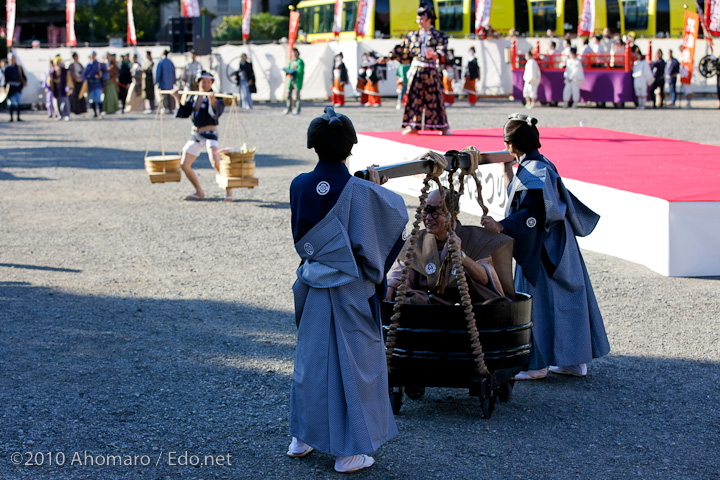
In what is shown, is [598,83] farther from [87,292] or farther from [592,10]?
[87,292]

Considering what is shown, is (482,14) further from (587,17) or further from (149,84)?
(149,84)

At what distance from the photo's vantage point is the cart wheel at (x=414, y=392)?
13.6 feet

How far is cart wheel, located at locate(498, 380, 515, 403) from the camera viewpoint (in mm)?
4107

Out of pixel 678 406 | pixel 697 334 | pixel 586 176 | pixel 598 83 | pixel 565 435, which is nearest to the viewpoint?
pixel 565 435

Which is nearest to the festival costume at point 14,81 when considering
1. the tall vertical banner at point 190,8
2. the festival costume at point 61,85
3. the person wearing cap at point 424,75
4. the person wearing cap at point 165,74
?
the festival costume at point 61,85

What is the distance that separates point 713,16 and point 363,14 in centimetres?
1095

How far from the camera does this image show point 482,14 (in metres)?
28.7

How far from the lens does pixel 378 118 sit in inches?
813

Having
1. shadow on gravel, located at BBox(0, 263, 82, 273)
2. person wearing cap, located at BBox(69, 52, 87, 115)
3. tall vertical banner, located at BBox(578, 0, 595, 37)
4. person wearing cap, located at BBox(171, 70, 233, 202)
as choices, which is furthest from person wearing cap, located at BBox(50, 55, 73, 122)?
tall vertical banner, located at BBox(578, 0, 595, 37)

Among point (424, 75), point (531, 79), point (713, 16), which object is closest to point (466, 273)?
point (424, 75)

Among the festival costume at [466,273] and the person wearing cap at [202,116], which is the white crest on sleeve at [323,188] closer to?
the festival costume at [466,273]

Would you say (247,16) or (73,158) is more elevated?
(247,16)

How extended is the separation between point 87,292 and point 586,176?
451 centimetres

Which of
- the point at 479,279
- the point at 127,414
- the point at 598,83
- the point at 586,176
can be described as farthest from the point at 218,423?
the point at 598,83
